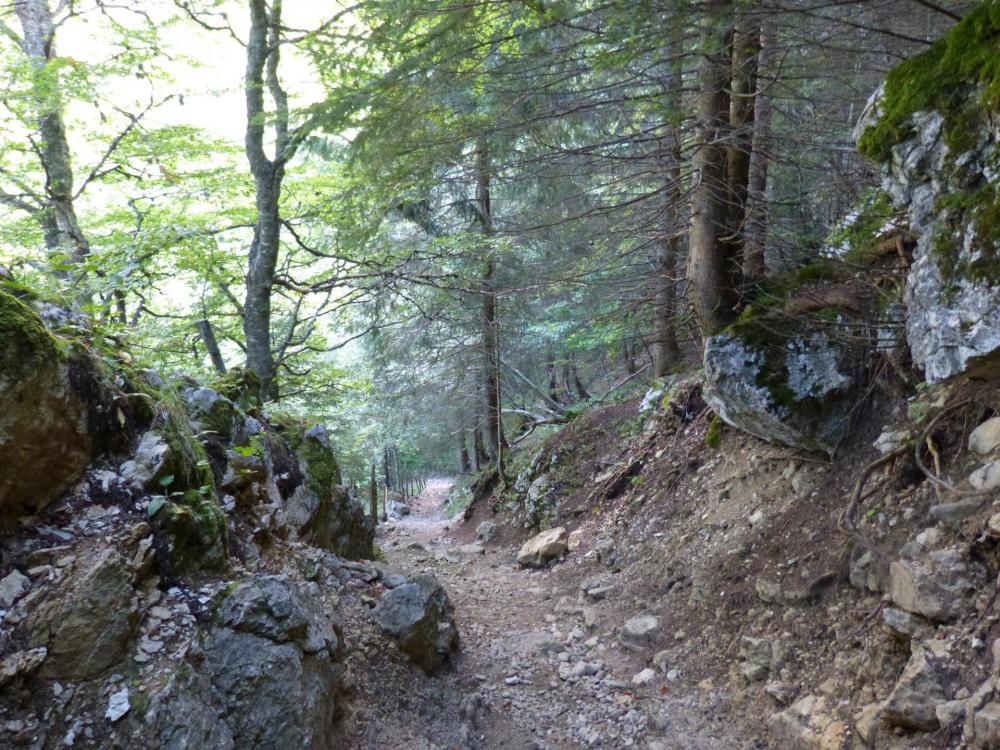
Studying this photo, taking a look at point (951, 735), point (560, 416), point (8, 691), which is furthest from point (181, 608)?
point (560, 416)

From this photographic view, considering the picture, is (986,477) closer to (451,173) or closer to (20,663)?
(20,663)

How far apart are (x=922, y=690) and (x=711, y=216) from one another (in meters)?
4.73

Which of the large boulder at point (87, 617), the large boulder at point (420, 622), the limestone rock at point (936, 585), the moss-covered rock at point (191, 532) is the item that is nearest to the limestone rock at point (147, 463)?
the moss-covered rock at point (191, 532)

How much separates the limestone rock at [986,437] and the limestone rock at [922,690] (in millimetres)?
1312

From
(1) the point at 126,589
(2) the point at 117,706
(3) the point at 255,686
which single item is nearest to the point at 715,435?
(3) the point at 255,686

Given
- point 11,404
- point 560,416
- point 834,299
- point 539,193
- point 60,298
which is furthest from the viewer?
point 560,416

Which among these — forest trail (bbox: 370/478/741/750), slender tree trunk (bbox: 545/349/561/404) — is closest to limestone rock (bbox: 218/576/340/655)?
forest trail (bbox: 370/478/741/750)

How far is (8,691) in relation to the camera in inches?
97.3

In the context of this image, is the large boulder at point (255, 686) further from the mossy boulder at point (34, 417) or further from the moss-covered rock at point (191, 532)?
the mossy boulder at point (34, 417)

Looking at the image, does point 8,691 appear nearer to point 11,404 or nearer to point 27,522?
point 27,522

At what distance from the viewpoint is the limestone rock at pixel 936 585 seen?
3.19 m

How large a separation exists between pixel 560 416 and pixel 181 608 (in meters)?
11.3

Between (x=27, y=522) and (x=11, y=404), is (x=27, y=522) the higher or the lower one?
the lower one

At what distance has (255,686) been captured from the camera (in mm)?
3043
